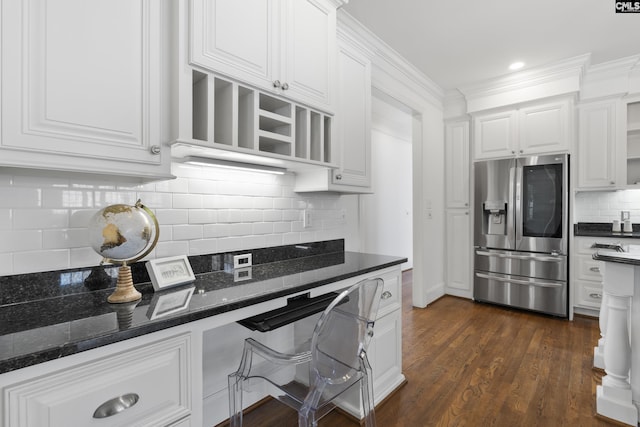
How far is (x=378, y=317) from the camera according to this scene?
185 cm

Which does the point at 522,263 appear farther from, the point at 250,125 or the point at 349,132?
the point at 250,125

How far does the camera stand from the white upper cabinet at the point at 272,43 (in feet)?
4.45

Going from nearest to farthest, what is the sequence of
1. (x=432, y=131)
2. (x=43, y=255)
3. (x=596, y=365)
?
(x=43, y=255) → (x=596, y=365) → (x=432, y=131)

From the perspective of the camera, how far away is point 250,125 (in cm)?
154

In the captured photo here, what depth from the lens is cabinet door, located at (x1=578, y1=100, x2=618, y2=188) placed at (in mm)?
3248

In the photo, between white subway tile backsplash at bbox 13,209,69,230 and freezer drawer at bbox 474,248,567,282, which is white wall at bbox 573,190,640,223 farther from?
white subway tile backsplash at bbox 13,209,69,230

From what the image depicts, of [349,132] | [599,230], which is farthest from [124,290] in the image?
[599,230]

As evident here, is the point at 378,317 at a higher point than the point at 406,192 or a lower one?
lower

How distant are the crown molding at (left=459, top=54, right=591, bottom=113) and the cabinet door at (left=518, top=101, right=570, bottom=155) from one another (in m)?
0.14

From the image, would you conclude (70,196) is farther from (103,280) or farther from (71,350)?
(71,350)

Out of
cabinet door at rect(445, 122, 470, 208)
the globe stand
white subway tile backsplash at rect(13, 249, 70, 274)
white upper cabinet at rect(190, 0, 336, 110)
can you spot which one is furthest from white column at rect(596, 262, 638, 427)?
white subway tile backsplash at rect(13, 249, 70, 274)

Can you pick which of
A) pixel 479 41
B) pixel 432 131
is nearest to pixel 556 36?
pixel 479 41

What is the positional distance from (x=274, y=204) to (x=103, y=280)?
102 cm

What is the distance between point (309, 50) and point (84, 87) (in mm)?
1175
